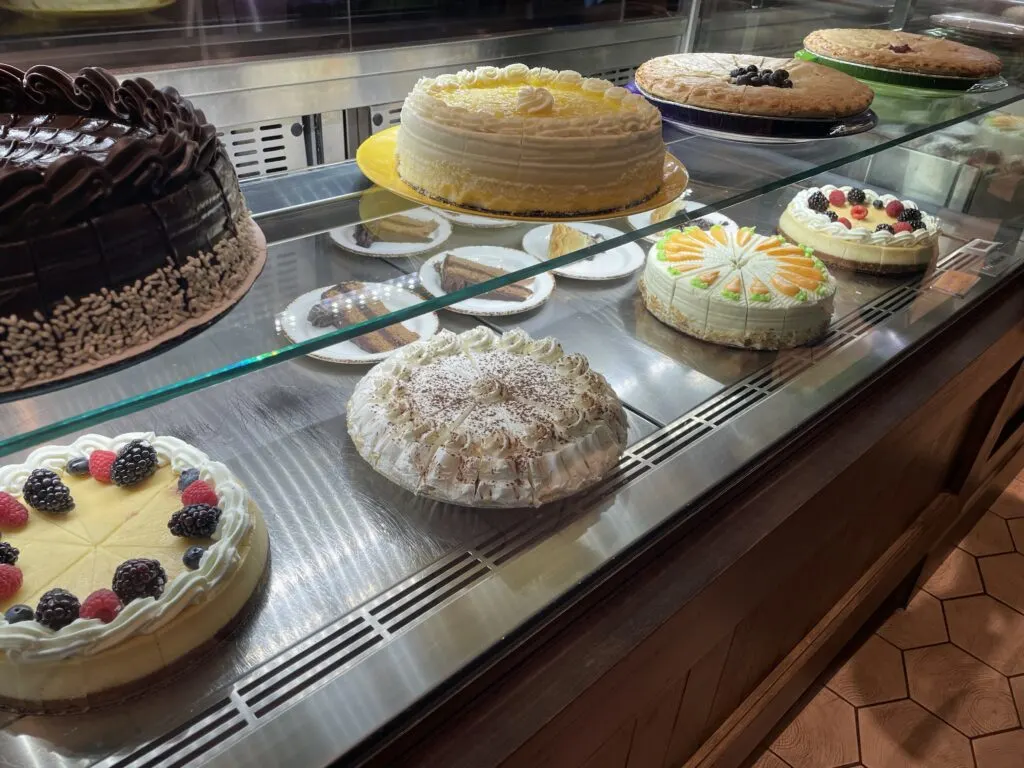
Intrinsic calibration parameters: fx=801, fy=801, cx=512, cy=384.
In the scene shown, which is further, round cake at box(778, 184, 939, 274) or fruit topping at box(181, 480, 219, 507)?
round cake at box(778, 184, 939, 274)

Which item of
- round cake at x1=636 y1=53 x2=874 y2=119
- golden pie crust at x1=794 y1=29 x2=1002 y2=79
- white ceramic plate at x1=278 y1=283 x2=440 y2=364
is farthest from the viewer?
golden pie crust at x1=794 y1=29 x2=1002 y2=79

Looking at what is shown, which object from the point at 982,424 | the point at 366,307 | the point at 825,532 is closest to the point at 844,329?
the point at 825,532

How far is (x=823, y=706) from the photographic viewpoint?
2.74 metres

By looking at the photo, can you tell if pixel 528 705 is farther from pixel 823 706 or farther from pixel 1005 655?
pixel 1005 655

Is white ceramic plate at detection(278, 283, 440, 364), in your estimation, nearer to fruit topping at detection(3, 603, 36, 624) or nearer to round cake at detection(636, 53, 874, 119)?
fruit topping at detection(3, 603, 36, 624)

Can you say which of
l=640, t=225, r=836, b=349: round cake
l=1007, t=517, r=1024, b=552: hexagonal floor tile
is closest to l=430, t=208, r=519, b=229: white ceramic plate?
l=640, t=225, r=836, b=349: round cake

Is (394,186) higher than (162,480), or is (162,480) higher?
(394,186)

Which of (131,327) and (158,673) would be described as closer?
(131,327)

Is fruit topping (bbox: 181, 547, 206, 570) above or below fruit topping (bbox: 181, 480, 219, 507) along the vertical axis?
below

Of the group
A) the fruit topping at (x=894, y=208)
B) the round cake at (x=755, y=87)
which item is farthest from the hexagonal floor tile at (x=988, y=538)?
the round cake at (x=755, y=87)

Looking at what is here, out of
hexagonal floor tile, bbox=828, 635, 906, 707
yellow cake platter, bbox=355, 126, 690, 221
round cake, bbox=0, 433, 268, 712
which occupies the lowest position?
hexagonal floor tile, bbox=828, 635, 906, 707

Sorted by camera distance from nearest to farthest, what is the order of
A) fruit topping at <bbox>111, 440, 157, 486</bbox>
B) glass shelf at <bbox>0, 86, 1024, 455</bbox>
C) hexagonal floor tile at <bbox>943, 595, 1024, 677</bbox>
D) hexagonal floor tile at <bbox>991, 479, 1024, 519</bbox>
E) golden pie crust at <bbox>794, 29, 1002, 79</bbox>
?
glass shelf at <bbox>0, 86, 1024, 455</bbox> < fruit topping at <bbox>111, 440, 157, 486</bbox> < golden pie crust at <bbox>794, 29, 1002, 79</bbox> < hexagonal floor tile at <bbox>943, 595, 1024, 677</bbox> < hexagonal floor tile at <bbox>991, 479, 1024, 519</bbox>

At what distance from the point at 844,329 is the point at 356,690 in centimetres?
171

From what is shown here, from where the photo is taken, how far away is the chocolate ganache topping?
82cm
